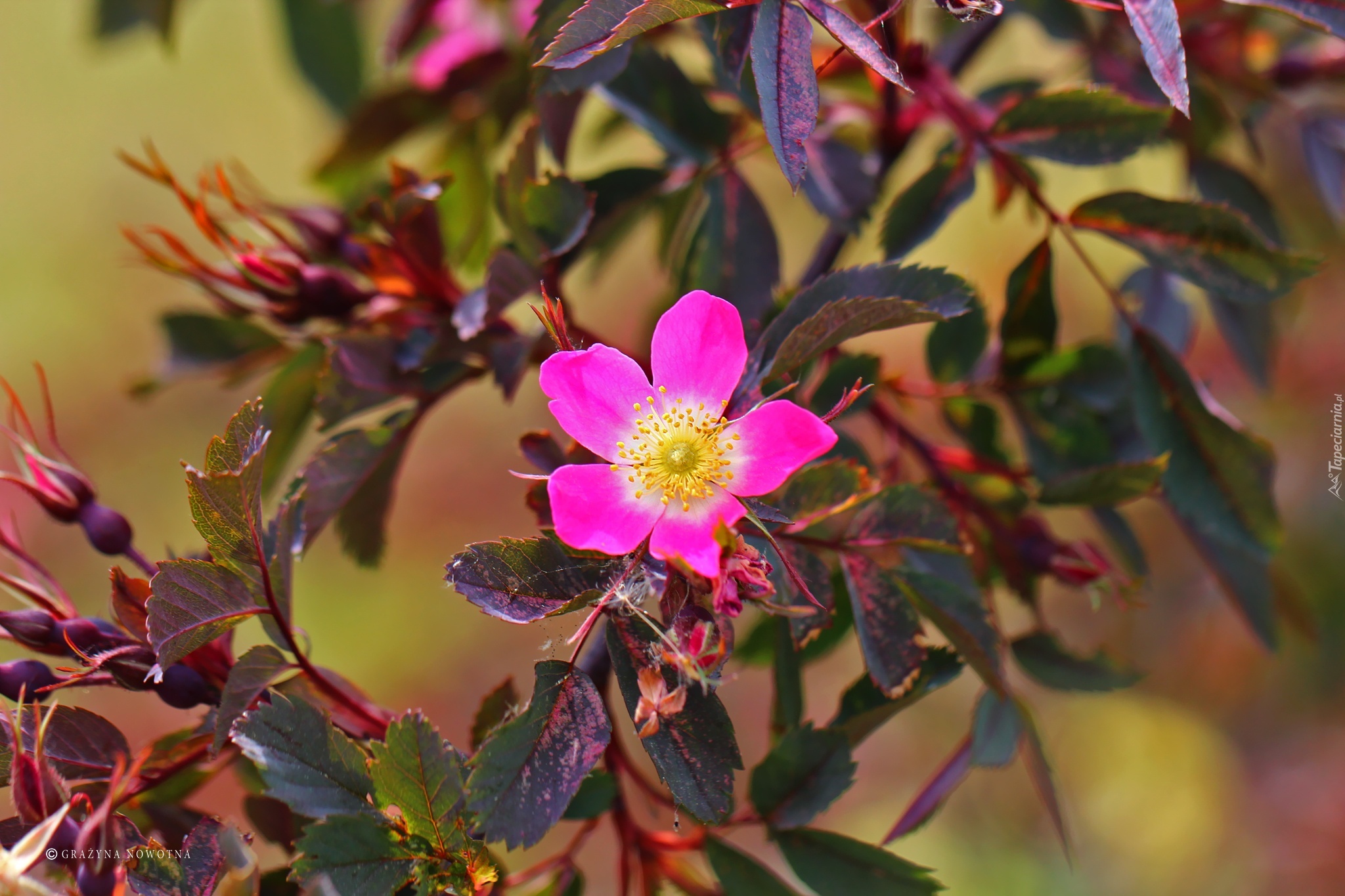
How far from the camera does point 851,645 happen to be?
2232 millimetres

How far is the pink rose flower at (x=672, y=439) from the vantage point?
49 cm

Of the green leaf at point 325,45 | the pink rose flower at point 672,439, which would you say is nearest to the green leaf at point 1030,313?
the pink rose flower at point 672,439

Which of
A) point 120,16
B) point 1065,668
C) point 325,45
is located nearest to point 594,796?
point 1065,668

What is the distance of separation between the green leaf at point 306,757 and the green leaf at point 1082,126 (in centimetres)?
60

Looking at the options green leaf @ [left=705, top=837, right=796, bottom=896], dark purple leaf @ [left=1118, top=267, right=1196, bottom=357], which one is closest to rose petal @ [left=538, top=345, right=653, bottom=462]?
green leaf @ [left=705, top=837, right=796, bottom=896]

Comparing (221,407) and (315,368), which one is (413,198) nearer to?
(315,368)

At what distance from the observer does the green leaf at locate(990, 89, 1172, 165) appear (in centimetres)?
67

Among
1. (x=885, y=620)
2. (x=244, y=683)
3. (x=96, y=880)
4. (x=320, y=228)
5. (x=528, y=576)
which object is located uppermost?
(x=320, y=228)

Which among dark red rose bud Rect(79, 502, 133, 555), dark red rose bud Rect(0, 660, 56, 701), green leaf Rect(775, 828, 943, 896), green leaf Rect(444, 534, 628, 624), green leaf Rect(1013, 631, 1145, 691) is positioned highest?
green leaf Rect(1013, 631, 1145, 691)

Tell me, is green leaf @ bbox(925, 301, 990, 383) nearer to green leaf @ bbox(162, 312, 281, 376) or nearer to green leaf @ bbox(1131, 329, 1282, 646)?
green leaf @ bbox(1131, 329, 1282, 646)

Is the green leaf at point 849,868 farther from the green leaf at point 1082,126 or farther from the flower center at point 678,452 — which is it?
the green leaf at point 1082,126

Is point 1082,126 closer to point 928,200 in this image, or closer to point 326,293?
point 928,200

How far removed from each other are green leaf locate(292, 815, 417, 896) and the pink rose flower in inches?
7.5

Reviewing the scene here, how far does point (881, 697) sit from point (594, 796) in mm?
201
